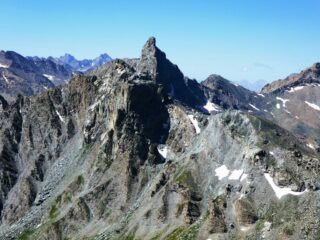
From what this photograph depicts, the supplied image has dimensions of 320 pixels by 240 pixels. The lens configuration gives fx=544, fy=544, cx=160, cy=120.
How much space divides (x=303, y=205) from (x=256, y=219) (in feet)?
46.5

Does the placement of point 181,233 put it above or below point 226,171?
below

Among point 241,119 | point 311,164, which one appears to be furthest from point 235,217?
point 241,119

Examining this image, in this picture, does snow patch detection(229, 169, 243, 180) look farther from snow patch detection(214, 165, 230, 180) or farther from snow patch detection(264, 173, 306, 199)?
snow patch detection(264, 173, 306, 199)

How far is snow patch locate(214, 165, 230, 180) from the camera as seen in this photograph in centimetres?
17950

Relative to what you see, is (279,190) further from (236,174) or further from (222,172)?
(222,172)

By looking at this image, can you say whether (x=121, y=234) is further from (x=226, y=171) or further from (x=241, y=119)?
(x=241, y=119)

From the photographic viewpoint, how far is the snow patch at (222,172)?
179500 millimetres

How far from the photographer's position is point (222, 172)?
182m

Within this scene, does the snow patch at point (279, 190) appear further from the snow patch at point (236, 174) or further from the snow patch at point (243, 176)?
the snow patch at point (236, 174)

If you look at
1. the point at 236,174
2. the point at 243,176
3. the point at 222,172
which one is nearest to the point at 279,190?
the point at 243,176

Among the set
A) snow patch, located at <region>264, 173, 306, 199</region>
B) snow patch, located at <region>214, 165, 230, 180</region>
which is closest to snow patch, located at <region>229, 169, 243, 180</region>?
snow patch, located at <region>214, 165, 230, 180</region>

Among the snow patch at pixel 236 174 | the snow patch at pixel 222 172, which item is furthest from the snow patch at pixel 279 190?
the snow patch at pixel 222 172

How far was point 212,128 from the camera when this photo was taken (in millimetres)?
197125

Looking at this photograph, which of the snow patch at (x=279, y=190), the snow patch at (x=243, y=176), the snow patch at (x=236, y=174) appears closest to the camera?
the snow patch at (x=279, y=190)
